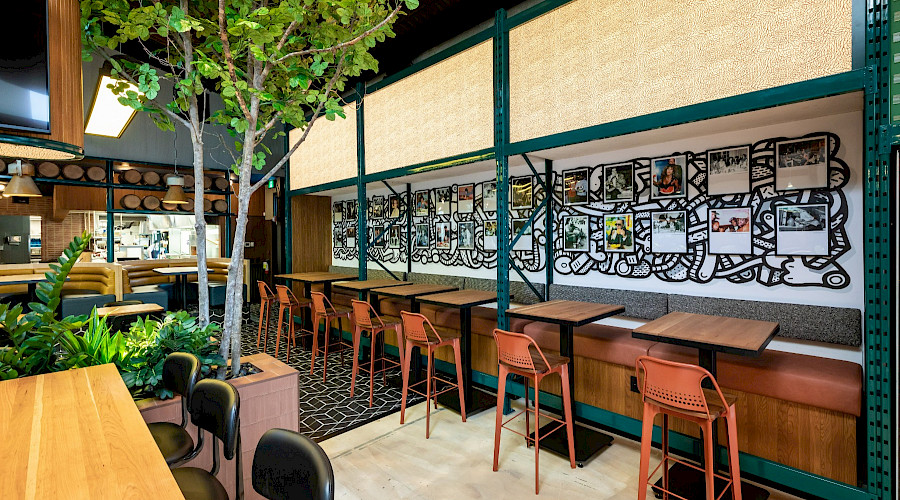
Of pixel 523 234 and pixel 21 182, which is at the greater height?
pixel 21 182

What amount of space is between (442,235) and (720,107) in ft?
12.6

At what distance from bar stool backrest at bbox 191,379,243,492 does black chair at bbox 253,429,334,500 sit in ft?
0.90

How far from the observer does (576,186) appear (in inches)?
177

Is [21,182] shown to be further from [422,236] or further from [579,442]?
[579,442]

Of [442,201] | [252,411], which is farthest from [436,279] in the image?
[252,411]

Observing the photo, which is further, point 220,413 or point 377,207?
point 377,207

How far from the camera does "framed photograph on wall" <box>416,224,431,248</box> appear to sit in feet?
20.4

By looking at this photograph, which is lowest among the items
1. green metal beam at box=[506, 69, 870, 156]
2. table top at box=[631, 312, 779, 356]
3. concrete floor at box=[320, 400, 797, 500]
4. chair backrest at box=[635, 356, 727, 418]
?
concrete floor at box=[320, 400, 797, 500]

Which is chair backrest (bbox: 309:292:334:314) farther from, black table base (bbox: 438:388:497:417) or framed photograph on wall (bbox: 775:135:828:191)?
framed photograph on wall (bbox: 775:135:828:191)

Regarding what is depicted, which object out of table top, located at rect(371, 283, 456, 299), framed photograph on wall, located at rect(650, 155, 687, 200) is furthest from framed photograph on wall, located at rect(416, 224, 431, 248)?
framed photograph on wall, located at rect(650, 155, 687, 200)

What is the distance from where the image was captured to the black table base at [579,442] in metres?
3.03

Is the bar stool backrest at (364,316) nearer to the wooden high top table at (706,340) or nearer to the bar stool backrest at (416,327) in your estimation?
the bar stool backrest at (416,327)

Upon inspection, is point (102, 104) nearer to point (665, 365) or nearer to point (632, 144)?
point (632, 144)

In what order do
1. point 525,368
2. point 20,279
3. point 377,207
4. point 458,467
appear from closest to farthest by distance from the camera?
point 525,368, point 458,467, point 20,279, point 377,207
